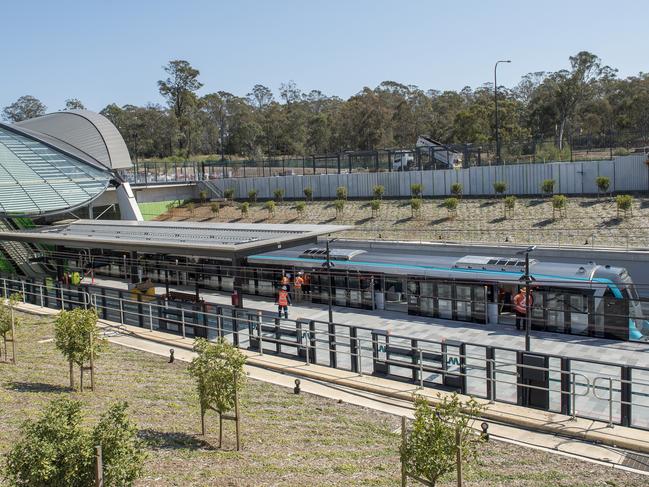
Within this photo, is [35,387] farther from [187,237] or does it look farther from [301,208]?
[301,208]

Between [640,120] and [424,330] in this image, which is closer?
[424,330]

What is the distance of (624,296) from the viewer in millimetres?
18766

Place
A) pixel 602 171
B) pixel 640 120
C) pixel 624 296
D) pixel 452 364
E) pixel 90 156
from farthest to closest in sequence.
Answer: pixel 640 120
pixel 90 156
pixel 602 171
pixel 624 296
pixel 452 364

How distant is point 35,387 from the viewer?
1273cm

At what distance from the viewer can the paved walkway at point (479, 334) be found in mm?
16766

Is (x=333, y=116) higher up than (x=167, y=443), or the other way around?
(x=333, y=116)

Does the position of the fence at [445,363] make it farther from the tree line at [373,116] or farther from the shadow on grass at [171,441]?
the tree line at [373,116]

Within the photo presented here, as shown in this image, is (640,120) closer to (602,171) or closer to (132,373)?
(602,171)

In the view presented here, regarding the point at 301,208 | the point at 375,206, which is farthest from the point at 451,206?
the point at 301,208

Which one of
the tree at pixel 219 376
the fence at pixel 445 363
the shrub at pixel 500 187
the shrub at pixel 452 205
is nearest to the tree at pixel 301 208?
the shrub at pixel 452 205

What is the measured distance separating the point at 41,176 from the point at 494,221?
82.2ft

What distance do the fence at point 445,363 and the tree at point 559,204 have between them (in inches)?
722

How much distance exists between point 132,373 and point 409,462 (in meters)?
8.65

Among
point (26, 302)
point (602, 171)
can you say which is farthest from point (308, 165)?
point (26, 302)
